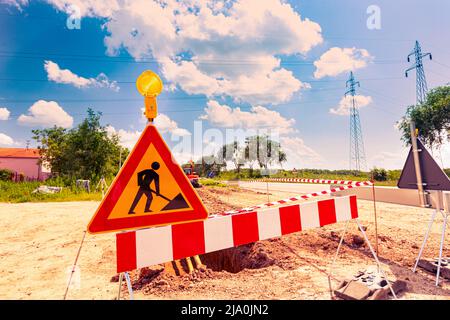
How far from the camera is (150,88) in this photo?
228 centimetres

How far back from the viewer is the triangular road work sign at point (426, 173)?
3.63 metres

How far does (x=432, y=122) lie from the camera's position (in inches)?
1166

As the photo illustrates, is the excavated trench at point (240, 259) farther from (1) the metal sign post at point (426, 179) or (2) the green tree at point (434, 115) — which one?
(2) the green tree at point (434, 115)

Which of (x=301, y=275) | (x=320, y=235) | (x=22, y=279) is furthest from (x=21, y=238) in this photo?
(x=320, y=235)

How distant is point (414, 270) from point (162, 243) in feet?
12.4

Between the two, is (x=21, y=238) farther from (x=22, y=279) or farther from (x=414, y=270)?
(x=414, y=270)

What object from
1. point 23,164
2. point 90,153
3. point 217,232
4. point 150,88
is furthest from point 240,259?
point 23,164

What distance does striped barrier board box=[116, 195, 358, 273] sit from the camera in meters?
2.11

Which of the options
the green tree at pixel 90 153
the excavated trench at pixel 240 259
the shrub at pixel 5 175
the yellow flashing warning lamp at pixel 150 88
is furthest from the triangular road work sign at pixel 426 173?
the shrub at pixel 5 175

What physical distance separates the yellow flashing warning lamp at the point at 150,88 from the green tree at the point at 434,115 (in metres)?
35.6

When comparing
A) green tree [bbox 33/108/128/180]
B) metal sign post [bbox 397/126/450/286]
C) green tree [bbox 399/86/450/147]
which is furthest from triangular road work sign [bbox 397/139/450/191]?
green tree [bbox 399/86/450/147]

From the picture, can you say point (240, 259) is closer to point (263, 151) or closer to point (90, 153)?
point (90, 153)

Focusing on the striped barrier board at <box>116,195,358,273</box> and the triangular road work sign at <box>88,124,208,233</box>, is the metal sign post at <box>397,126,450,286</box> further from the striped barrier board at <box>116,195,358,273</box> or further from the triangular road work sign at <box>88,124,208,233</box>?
the triangular road work sign at <box>88,124,208,233</box>

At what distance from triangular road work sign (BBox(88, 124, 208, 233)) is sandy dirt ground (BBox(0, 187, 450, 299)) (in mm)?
1372
